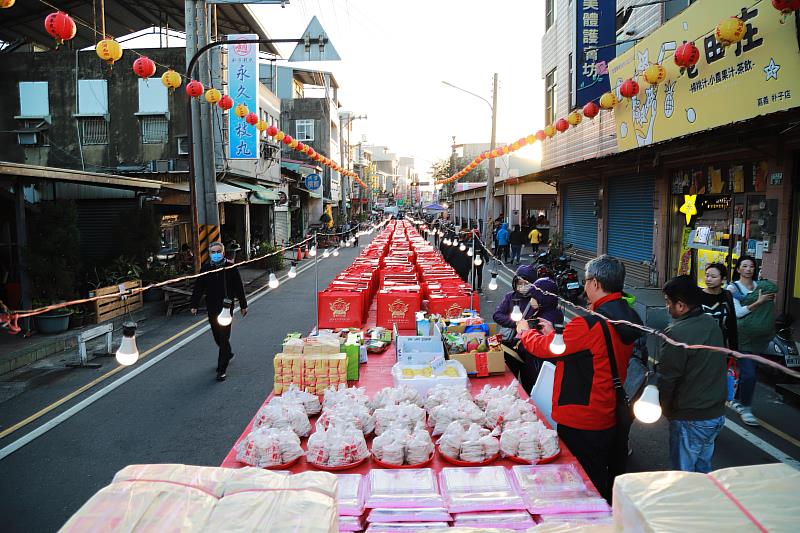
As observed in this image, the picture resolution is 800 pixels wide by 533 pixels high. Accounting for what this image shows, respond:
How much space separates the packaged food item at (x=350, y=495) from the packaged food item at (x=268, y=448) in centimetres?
41

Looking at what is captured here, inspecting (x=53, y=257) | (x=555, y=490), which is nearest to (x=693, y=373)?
(x=555, y=490)

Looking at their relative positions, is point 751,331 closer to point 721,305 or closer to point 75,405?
point 721,305

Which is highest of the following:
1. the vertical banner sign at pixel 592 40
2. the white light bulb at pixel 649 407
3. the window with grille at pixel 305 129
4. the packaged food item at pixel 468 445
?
the window with grille at pixel 305 129

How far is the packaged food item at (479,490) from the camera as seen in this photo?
114 inches

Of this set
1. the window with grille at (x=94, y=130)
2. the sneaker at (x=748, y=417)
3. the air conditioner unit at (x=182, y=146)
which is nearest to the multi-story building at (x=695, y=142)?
the sneaker at (x=748, y=417)

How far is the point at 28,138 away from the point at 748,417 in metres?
25.3

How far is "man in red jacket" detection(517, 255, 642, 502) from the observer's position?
140 inches

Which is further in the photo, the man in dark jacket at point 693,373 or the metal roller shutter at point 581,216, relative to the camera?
the metal roller shutter at point 581,216

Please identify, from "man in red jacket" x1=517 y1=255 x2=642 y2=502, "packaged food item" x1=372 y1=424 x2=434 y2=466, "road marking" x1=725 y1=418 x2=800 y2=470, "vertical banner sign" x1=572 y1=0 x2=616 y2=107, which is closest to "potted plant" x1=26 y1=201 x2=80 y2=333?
"packaged food item" x1=372 y1=424 x2=434 y2=466

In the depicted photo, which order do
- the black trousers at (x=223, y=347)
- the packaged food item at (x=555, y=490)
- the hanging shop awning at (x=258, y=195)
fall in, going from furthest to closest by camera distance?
the hanging shop awning at (x=258, y=195) < the black trousers at (x=223, y=347) < the packaged food item at (x=555, y=490)

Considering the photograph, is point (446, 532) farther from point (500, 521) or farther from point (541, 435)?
point (541, 435)

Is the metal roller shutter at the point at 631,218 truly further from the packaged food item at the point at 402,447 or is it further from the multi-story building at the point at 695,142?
the packaged food item at the point at 402,447

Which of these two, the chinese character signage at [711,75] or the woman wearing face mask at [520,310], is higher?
the chinese character signage at [711,75]

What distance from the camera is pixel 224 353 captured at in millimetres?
8078
